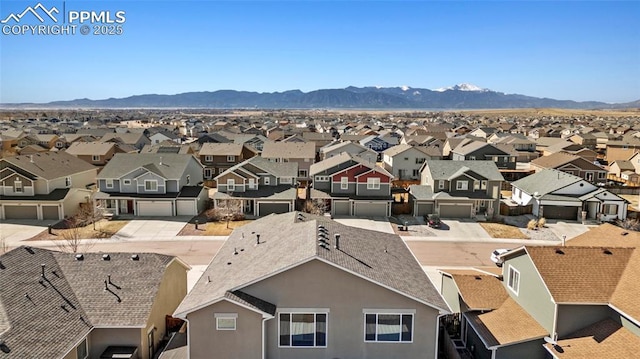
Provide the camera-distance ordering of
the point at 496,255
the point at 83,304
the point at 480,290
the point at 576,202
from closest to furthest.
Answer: the point at 83,304, the point at 480,290, the point at 496,255, the point at 576,202

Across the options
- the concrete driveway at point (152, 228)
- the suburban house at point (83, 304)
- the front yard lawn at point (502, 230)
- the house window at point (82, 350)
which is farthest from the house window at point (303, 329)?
the front yard lawn at point (502, 230)

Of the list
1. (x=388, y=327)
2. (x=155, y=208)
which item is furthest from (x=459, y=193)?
(x=388, y=327)

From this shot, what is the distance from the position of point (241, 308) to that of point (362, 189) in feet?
118

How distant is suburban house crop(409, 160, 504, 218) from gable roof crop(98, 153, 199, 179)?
91.2 feet

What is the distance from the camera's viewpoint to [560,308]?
2003 centimetres

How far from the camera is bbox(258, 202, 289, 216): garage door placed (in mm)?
51156

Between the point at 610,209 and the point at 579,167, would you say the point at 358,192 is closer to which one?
the point at 610,209

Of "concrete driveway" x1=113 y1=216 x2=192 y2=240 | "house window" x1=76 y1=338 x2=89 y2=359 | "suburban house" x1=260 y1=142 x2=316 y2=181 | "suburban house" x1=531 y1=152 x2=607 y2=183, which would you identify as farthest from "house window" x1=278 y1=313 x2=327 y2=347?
"suburban house" x1=531 y1=152 x2=607 y2=183

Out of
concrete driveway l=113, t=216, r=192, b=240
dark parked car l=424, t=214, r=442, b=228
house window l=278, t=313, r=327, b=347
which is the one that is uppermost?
house window l=278, t=313, r=327, b=347

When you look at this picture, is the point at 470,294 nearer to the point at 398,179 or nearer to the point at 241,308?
the point at 241,308

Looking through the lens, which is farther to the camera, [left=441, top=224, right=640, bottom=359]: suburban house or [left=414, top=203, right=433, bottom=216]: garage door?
[left=414, top=203, right=433, bottom=216]: garage door

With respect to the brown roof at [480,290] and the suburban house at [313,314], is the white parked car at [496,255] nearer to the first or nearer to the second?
the brown roof at [480,290]

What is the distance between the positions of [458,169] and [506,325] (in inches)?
1376

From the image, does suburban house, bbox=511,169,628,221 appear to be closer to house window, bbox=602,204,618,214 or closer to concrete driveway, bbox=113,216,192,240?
house window, bbox=602,204,618,214
